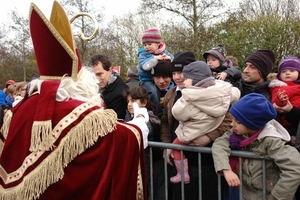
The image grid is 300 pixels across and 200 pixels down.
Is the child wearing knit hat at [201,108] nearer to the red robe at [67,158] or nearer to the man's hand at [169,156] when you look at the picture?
the man's hand at [169,156]

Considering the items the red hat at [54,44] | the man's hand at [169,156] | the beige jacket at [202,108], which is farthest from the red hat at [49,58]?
the man's hand at [169,156]

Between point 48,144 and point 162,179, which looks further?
point 162,179

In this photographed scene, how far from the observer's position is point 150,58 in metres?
4.36

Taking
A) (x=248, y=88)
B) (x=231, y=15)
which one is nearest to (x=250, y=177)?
(x=248, y=88)

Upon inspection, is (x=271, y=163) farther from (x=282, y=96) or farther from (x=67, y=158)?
(x=67, y=158)

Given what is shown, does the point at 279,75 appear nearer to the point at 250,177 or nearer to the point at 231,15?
the point at 250,177

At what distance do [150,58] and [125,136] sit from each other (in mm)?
1993

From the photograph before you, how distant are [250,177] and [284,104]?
69cm

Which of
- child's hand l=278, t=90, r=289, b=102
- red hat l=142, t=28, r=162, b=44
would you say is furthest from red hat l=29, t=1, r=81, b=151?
red hat l=142, t=28, r=162, b=44

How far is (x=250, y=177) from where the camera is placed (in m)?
2.65

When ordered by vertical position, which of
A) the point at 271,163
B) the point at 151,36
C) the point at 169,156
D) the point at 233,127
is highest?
the point at 151,36

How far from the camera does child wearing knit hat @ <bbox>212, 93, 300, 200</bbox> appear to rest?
2.38 meters

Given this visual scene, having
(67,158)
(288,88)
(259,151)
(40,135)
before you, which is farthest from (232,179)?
(40,135)

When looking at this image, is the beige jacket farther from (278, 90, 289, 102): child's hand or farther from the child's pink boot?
(278, 90, 289, 102): child's hand
